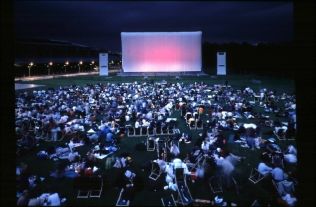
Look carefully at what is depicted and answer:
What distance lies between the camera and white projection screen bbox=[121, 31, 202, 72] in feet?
174

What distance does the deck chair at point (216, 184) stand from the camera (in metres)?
8.62

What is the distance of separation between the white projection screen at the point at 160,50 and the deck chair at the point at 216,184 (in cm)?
4521

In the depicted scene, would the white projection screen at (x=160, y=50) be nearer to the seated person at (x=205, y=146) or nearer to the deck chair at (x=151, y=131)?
the deck chair at (x=151, y=131)

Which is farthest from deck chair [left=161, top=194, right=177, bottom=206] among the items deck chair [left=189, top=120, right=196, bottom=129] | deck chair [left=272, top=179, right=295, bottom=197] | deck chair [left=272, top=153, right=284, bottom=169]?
deck chair [left=189, top=120, right=196, bottom=129]

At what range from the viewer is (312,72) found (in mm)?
4008

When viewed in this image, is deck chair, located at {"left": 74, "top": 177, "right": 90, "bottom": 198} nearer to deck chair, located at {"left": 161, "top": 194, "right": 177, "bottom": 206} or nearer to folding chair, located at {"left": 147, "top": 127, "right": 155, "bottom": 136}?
deck chair, located at {"left": 161, "top": 194, "right": 177, "bottom": 206}

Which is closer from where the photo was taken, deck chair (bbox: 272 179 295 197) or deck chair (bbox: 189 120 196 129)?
deck chair (bbox: 272 179 295 197)

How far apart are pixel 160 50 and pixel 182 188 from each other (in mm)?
46074

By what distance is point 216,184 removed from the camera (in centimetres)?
876

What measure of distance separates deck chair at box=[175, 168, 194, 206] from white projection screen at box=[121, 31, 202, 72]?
148ft

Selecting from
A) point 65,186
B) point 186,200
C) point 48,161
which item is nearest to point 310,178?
point 186,200

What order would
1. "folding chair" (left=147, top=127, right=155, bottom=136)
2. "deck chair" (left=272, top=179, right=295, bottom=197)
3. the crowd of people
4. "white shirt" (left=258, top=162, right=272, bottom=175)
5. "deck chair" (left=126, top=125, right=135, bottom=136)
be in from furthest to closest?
"deck chair" (left=126, top=125, right=135, bottom=136) → "folding chair" (left=147, top=127, right=155, bottom=136) → the crowd of people → "white shirt" (left=258, top=162, right=272, bottom=175) → "deck chair" (left=272, top=179, right=295, bottom=197)

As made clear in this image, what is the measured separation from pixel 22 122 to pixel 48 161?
4.71 metres

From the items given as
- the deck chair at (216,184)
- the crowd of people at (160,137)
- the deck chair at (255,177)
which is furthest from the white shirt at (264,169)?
the deck chair at (216,184)
